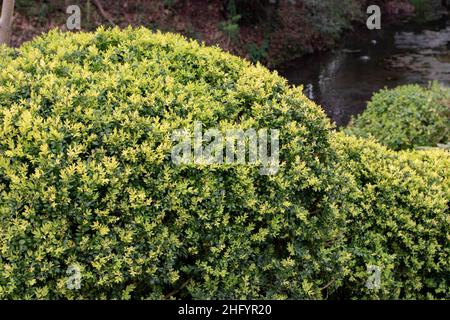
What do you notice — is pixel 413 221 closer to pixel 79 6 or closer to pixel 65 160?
pixel 65 160

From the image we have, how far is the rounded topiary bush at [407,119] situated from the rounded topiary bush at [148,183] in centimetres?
397

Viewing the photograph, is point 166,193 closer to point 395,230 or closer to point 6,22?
point 395,230

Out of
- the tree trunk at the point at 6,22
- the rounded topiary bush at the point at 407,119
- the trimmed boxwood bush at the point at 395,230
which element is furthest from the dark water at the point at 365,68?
the tree trunk at the point at 6,22

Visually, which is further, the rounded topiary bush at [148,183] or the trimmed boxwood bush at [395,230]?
the trimmed boxwood bush at [395,230]

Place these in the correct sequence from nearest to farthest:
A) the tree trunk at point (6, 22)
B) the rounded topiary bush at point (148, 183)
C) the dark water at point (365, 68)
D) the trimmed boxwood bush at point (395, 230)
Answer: the rounded topiary bush at point (148, 183) < the trimmed boxwood bush at point (395, 230) < the tree trunk at point (6, 22) < the dark water at point (365, 68)

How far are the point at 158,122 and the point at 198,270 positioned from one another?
0.88 metres

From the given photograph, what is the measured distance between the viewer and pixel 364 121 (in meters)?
7.87

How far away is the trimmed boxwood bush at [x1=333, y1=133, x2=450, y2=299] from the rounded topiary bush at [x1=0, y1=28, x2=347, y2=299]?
1.57ft

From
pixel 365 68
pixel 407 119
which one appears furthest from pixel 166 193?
pixel 365 68

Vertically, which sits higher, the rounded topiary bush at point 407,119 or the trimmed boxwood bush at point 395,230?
the rounded topiary bush at point 407,119

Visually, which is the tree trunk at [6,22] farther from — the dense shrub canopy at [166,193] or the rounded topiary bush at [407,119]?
the rounded topiary bush at [407,119]

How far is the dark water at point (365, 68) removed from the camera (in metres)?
13.0

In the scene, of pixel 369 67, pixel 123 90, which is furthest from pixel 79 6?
pixel 123 90

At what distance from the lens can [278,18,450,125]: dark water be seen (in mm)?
13000
